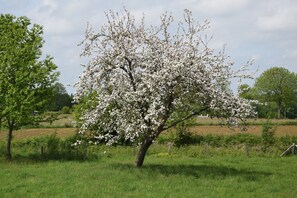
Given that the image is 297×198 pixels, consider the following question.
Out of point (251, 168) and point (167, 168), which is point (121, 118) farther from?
point (251, 168)

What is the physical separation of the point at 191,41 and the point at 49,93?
44.5ft

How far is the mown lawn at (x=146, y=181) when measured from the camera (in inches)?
663

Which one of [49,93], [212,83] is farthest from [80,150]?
[212,83]

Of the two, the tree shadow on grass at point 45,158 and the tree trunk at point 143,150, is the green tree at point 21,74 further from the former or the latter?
the tree trunk at point 143,150

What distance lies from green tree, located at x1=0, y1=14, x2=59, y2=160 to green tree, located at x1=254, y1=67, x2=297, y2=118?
81662mm

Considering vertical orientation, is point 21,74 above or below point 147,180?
above

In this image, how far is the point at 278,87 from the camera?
10388 centimetres

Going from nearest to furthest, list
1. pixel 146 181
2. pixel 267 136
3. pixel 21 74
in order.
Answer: pixel 146 181 < pixel 21 74 < pixel 267 136

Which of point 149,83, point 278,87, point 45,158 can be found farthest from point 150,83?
point 278,87

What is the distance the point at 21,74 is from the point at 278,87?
86.2 m

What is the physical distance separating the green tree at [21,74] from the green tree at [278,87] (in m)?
81.7

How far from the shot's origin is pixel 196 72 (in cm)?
2167

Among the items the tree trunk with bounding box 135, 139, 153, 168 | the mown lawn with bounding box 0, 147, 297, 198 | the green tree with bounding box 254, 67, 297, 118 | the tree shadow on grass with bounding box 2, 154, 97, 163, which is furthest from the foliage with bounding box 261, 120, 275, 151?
the green tree with bounding box 254, 67, 297, 118

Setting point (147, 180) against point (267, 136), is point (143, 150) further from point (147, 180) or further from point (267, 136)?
point (267, 136)
